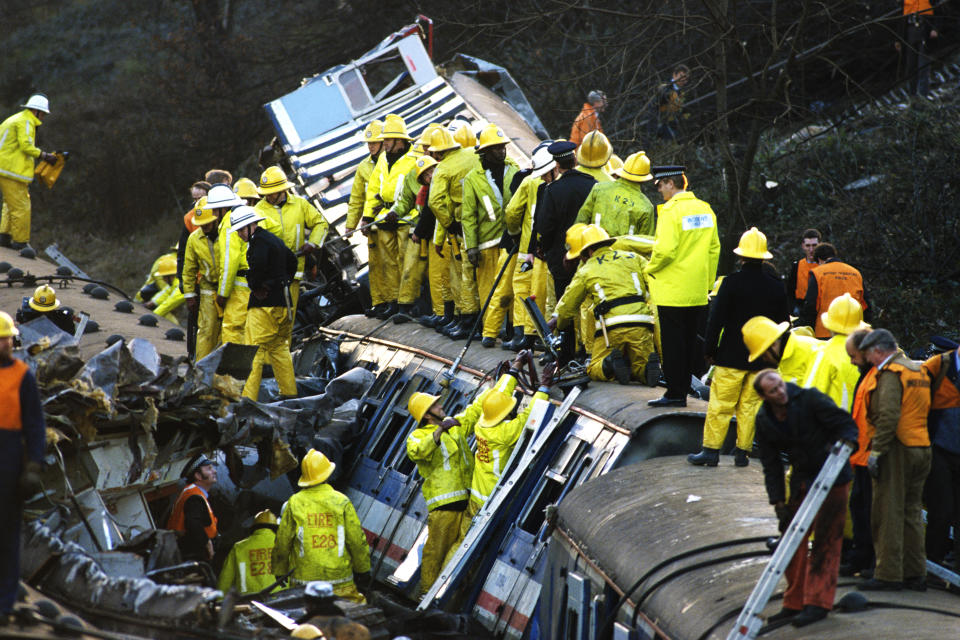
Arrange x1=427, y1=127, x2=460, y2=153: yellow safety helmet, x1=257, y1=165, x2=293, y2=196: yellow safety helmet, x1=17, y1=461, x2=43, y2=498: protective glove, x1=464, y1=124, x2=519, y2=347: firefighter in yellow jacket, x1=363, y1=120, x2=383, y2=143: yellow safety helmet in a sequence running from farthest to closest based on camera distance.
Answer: x1=363, y1=120, x2=383, y2=143: yellow safety helmet → x1=257, y1=165, x2=293, y2=196: yellow safety helmet → x1=427, y1=127, x2=460, y2=153: yellow safety helmet → x1=464, y1=124, x2=519, y2=347: firefighter in yellow jacket → x1=17, y1=461, x2=43, y2=498: protective glove

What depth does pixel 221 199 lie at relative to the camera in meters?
13.9

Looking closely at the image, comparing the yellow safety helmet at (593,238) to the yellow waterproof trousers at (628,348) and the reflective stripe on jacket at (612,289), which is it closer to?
the reflective stripe on jacket at (612,289)

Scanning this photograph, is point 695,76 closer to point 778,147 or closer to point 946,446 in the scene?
point 778,147

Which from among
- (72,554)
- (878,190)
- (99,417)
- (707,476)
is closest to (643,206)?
(707,476)

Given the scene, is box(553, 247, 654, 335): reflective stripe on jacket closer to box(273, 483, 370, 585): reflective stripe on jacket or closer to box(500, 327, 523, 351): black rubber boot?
box(500, 327, 523, 351): black rubber boot

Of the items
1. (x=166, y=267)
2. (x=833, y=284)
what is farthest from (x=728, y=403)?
(x=166, y=267)

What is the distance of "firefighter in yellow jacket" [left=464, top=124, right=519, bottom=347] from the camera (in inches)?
509

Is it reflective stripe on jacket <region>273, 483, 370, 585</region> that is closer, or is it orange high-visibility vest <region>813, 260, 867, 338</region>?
reflective stripe on jacket <region>273, 483, 370, 585</region>

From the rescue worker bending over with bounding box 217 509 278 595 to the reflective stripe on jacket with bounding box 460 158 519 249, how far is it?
3.46m

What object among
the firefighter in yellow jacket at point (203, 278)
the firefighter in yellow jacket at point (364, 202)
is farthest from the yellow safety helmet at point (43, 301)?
the firefighter in yellow jacket at point (364, 202)

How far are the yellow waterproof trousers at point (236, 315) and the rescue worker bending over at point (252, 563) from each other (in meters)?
2.93

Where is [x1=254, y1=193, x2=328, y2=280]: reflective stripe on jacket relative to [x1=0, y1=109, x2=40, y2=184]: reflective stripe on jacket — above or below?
below

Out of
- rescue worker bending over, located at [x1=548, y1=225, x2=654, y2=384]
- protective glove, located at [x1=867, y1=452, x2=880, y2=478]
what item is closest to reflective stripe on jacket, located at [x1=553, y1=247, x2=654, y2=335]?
rescue worker bending over, located at [x1=548, y1=225, x2=654, y2=384]

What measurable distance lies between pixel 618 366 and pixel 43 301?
20.9 ft
